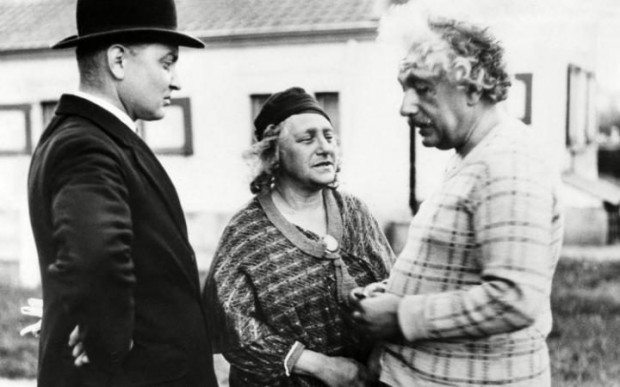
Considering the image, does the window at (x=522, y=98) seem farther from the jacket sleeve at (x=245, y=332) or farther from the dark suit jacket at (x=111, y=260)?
the dark suit jacket at (x=111, y=260)

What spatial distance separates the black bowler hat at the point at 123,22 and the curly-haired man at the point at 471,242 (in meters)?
0.64

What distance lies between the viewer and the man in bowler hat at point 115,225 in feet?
4.50

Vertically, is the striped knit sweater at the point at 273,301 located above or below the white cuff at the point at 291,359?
above

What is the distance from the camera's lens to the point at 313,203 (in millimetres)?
2121

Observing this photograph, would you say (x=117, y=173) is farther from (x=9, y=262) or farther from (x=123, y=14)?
(x=9, y=262)

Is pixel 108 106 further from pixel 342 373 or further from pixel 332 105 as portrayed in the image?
pixel 332 105

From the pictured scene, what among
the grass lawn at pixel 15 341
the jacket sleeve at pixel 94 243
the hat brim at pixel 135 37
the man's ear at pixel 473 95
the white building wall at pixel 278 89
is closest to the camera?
the jacket sleeve at pixel 94 243

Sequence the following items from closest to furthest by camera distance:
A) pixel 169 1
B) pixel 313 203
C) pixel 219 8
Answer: pixel 169 1, pixel 313 203, pixel 219 8

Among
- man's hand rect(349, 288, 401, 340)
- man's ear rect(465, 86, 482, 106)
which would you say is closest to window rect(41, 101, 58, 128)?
man's hand rect(349, 288, 401, 340)

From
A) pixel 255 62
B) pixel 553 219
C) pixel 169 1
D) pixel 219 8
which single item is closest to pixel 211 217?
pixel 255 62

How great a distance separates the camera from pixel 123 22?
161 cm

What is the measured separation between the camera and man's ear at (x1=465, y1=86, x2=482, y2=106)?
1471 millimetres

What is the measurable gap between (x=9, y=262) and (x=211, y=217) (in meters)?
1.60

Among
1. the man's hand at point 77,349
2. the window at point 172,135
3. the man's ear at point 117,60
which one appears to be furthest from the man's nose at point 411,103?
the window at point 172,135
